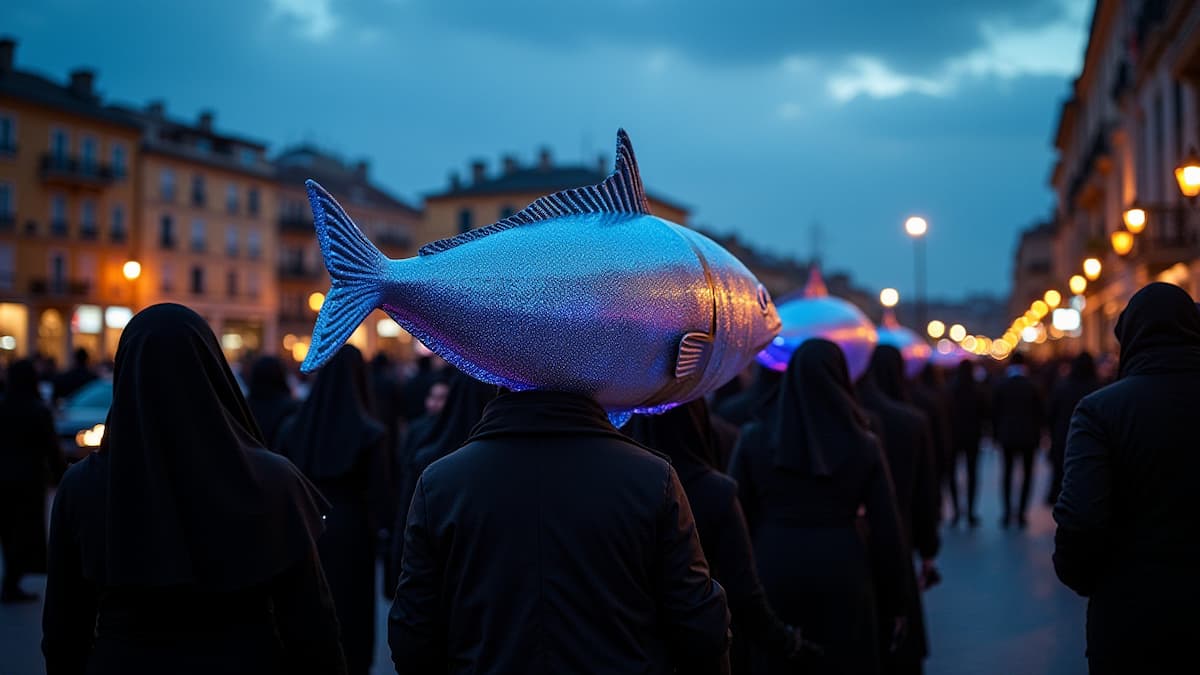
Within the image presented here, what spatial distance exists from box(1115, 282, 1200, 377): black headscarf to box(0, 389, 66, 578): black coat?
826cm

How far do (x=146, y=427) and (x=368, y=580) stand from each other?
3855 millimetres

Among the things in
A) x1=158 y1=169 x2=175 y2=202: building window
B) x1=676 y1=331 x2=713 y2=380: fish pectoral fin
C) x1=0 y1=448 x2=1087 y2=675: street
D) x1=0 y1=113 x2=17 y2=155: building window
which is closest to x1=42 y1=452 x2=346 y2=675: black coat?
x1=676 y1=331 x2=713 y2=380: fish pectoral fin

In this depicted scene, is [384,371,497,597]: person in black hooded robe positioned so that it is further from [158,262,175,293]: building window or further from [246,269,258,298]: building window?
[246,269,258,298]: building window

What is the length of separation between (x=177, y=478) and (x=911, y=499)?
494cm

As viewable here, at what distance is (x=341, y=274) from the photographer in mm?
2723

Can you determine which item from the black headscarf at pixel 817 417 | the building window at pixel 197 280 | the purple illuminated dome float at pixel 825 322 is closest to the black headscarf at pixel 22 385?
the purple illuminated dome float at pixel 825 322

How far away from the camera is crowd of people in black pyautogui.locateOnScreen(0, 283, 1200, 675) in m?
2.65

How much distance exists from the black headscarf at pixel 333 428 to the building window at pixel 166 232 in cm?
5606

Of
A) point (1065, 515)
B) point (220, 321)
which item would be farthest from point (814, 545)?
point (220, 321)

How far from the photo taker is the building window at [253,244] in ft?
209

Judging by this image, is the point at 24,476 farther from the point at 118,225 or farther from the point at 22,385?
the point at 118,225

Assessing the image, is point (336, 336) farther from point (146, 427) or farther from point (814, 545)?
point (814, 545)

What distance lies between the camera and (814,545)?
4918 millimetres

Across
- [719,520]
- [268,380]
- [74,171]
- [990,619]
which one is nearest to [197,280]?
[74,171]
